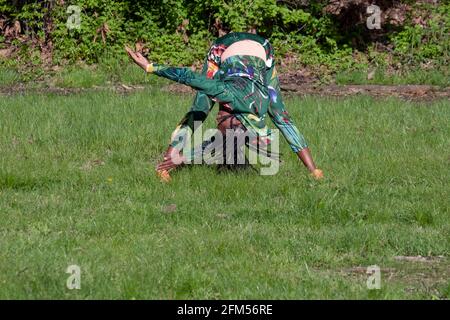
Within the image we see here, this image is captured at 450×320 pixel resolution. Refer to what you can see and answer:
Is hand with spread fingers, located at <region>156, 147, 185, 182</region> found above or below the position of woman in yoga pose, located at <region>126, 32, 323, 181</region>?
below

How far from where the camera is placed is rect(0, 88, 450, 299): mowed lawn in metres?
7.73

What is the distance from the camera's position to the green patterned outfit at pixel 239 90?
10.8m

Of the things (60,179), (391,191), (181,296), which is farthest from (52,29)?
(181,296)

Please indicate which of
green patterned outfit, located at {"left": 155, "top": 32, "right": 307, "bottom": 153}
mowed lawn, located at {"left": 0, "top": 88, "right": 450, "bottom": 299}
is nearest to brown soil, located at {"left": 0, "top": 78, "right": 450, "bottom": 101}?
mowed lawn, located at {"left": 0, "top": 88, "right": 450, "bottom": 299}

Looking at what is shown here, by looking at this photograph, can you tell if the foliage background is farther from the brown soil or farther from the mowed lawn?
the mowed lawn

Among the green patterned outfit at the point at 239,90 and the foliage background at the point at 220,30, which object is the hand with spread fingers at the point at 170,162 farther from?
the foliage background at the point at 220,30

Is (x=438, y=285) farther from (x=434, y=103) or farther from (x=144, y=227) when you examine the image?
(x=434, y=103)

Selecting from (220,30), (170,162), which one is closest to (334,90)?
(220,30)

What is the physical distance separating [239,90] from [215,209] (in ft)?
4.80

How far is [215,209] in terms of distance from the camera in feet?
33.1

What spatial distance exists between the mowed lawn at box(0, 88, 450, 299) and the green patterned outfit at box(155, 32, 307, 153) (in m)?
0.51

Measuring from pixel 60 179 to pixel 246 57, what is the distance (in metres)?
2.25

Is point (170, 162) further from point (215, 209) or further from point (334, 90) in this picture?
point (334, 90)

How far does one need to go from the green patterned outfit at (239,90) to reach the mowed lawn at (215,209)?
0.51 m
